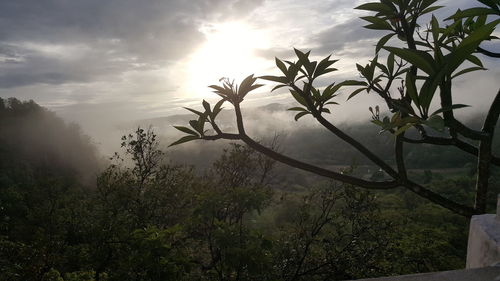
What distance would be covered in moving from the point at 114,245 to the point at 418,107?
803cm

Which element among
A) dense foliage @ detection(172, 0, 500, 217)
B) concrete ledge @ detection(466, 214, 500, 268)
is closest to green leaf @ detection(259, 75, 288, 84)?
dense foliage @ detection(172, 0, 500, 217)

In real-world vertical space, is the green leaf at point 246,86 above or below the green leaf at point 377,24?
below

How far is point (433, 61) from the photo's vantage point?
3.30 ft

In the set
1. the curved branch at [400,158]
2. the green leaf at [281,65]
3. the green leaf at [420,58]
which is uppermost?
the green leaf at [281,65]

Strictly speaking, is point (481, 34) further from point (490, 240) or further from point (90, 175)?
point (90, 175)

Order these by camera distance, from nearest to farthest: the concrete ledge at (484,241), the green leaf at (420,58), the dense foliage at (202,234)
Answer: the green leaf at (420,58) < the concrete ledge at (484,241) < the dense foliage at (202,234)

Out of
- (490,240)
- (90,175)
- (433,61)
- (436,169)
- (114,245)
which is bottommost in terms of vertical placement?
(436,169)

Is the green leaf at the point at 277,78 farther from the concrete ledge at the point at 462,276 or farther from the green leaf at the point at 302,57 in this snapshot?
the concrete ledge at the point at 462,276

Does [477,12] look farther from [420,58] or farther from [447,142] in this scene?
[447,142]

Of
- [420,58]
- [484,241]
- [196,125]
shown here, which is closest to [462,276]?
[484,241]

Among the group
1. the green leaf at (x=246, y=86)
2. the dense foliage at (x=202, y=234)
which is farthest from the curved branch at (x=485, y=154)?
the dense foliage at (x=202, y=234)

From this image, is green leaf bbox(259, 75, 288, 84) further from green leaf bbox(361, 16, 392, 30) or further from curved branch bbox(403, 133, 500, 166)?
curved branch bbox(403, 133, 500, 166)

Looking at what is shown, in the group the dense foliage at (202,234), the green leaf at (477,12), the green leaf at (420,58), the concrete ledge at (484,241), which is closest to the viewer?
the green leaf at (420,58)

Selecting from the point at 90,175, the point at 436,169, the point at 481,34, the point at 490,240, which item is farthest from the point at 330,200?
the point at 436,169
